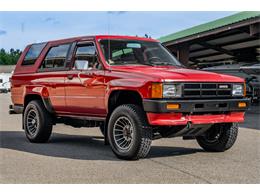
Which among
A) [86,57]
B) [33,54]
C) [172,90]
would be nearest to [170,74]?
[172,90]

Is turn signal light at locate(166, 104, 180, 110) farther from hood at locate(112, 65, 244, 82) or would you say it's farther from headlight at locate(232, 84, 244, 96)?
headlight at locate(232, 84, 244, 96)

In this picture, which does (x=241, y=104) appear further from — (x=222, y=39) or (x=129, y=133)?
(x=222, y=39)

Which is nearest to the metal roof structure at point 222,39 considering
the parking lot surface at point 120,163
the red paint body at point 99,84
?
the parking lot surface at point 120,163

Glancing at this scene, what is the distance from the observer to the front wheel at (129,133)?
6664mm

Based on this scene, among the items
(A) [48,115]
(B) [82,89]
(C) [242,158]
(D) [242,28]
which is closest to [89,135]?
(A) [48,115]

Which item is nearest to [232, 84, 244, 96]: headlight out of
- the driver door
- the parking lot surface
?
the parking lot surface

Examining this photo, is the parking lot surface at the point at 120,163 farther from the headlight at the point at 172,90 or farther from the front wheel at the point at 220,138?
the headlight at the point at 172,90

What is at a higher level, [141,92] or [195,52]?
[195,52]

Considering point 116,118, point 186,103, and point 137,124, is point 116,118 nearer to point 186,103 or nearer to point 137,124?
point 137,124

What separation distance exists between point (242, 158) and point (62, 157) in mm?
2789

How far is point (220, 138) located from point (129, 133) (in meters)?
1.77

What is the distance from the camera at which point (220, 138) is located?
781 centimetres

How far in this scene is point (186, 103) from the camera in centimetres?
653

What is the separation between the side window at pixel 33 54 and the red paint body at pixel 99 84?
5.5 inches
